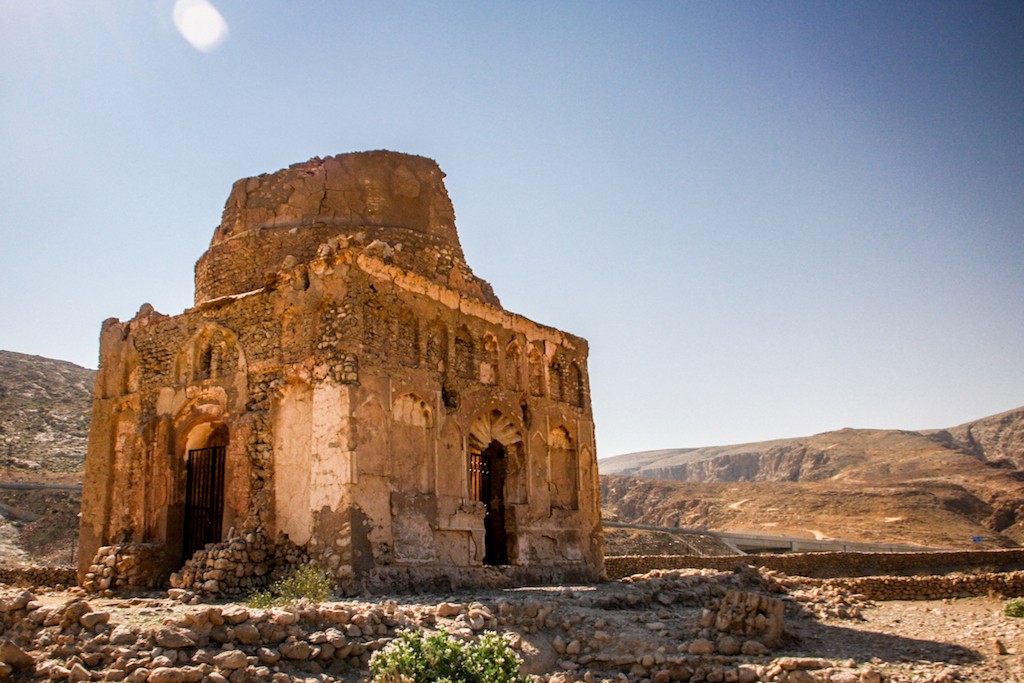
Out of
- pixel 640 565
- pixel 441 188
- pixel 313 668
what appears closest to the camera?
pixel 313 668

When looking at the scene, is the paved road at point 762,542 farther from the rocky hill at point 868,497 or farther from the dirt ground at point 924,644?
the dirt ground at point 924,644

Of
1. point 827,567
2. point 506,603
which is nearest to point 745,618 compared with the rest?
point 506,603

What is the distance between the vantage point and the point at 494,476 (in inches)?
667

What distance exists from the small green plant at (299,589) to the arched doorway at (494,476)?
4342mm

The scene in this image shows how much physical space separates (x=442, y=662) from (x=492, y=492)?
8840 mm

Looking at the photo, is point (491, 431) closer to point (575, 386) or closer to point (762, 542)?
point (575, 386)

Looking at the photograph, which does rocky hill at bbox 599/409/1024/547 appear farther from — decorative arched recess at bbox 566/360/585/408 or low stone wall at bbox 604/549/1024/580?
decorative arched recess at bbox 566/360/585/408

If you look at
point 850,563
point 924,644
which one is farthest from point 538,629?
point 850,563

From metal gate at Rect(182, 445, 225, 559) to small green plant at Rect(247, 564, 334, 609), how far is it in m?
2.77

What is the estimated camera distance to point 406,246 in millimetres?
17391

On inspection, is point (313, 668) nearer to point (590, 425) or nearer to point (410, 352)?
point (410, 352)

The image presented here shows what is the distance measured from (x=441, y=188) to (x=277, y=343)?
6.06 meters

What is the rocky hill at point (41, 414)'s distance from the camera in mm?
36031

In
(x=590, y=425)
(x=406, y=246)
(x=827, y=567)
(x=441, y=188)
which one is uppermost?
(x=441, y=188)
